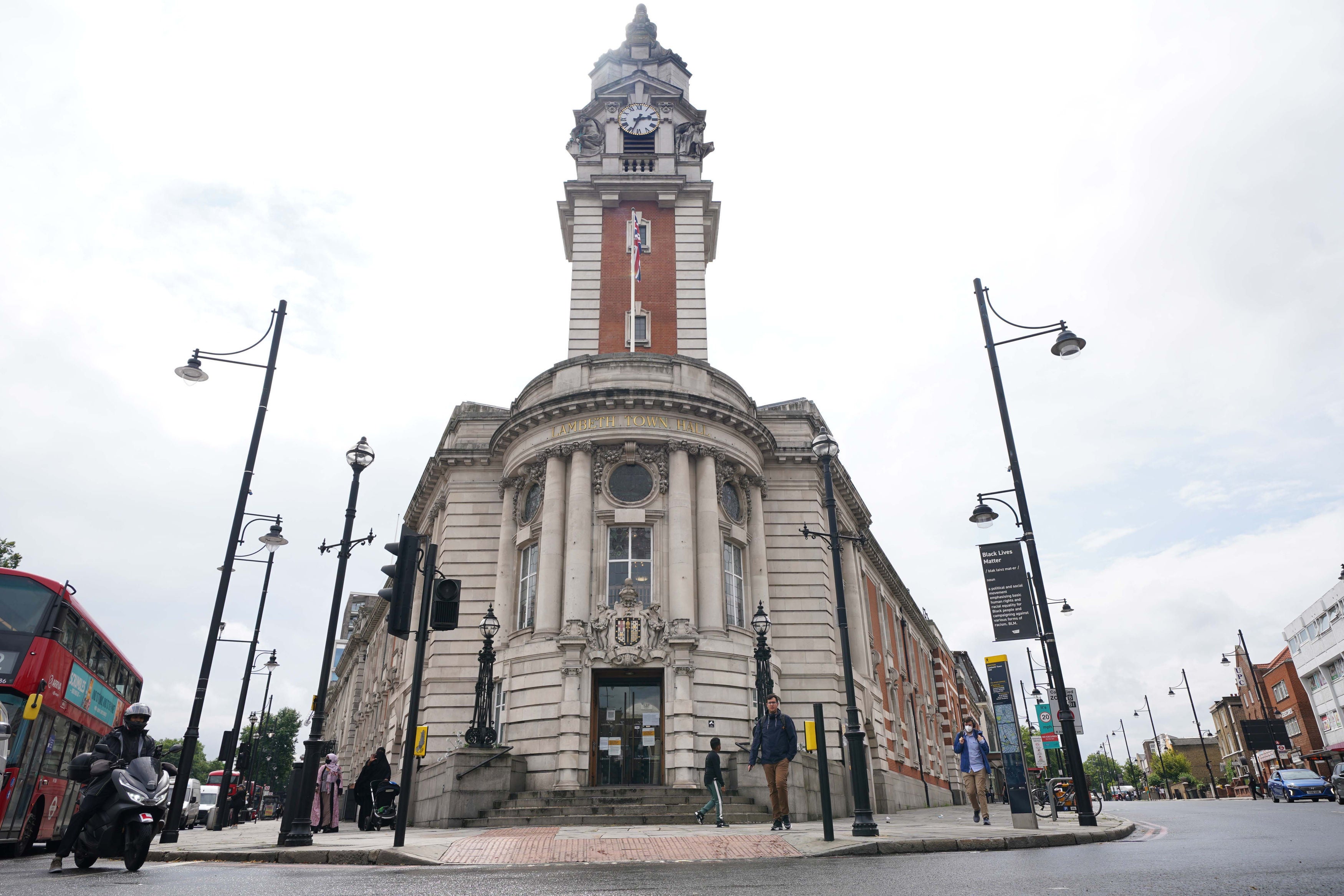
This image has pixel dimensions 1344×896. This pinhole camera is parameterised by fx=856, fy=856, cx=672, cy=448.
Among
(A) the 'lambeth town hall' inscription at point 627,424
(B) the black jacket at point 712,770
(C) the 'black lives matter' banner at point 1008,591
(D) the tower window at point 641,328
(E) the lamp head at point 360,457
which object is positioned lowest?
(B) the black jacket at point 712,770

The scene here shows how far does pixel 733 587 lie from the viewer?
25953mm

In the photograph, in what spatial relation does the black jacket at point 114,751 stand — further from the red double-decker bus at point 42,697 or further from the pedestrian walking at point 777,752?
the pedestrian walking at point 777,752

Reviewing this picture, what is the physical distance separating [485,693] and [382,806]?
15.4 feet

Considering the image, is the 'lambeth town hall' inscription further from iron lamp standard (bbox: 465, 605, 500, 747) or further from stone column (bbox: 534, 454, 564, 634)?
iron lamp standard (bbox: 465, 605, 500, 747)

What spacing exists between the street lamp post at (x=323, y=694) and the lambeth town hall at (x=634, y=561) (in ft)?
21.3

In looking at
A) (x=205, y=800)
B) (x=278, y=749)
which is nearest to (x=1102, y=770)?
(x=278, y=749)

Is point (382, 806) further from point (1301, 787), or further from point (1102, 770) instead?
point (1102, 770)

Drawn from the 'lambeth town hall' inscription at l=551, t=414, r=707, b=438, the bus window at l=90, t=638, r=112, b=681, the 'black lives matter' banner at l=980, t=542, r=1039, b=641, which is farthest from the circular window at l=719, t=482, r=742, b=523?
the bus window at l=90, t=638, r=112, b=681

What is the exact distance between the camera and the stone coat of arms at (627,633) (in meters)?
23.0

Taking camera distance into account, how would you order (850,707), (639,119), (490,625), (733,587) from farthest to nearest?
(639,119) → (733,587) → (490,625) → (850,707)

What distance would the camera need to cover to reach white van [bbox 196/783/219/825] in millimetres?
42812

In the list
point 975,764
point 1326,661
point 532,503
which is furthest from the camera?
point 1326,661

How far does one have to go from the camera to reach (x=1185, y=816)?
21.1 metres

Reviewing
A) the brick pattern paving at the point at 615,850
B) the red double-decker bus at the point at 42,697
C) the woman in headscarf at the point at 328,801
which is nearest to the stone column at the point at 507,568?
the woman in headscarf at the point at 328,801
